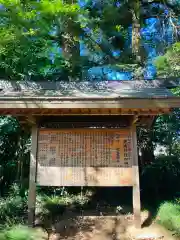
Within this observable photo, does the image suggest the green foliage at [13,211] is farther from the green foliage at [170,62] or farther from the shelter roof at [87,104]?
the green foliage at [170,62]

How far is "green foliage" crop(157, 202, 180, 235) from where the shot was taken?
5.90 meters

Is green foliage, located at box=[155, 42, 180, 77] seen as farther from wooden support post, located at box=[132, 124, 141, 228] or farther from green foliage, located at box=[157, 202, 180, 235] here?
green foliage, located at box=[157, 202, 180, 235]

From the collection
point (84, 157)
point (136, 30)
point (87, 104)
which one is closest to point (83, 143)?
point (84, 157)

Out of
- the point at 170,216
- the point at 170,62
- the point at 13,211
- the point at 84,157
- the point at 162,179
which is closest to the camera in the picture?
the point at 170,216

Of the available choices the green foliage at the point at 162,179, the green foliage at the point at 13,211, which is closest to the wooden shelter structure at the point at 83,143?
the green foliage at the point at 13,211

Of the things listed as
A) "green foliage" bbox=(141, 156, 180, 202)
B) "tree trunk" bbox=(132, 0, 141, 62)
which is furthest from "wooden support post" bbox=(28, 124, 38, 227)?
"tree trunk" bbox=(132, 0, 141, 62)

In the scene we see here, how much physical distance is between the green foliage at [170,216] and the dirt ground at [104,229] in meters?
0.13

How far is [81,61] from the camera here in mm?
11289

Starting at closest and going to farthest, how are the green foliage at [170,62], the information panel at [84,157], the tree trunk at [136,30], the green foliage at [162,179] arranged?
the information panel at [84,157] → the green foliage at [170,62] → the green foliage at [162,179] → the tree trunk at [136,30]

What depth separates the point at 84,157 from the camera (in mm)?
6488

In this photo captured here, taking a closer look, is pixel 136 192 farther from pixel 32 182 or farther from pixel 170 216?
pixel 32 182

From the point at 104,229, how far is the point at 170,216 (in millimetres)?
1459

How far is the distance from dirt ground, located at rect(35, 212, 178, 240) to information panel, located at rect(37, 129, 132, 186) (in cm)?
97

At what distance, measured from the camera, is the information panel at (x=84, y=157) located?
634cm
